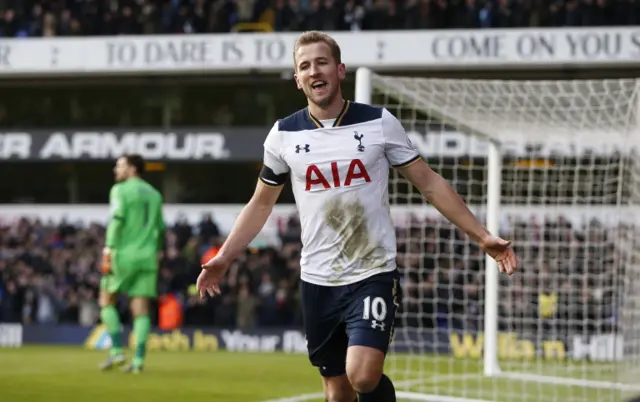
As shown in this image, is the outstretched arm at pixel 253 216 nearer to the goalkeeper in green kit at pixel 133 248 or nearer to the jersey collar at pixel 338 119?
the jersey collar at pixel 338 119

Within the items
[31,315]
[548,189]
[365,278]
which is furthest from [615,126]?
[31,315]

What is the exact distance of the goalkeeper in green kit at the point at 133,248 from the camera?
1084 centimetres

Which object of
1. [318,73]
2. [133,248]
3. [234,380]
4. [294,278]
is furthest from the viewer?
[294,278]

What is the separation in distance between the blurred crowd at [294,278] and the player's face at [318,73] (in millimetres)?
8679

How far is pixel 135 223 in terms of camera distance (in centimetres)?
1099

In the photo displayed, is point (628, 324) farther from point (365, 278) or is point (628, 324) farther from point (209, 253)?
point (209, 253)

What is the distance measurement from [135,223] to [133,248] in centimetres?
23

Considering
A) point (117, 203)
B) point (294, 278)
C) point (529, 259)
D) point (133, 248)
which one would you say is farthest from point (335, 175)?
point (294, 278)

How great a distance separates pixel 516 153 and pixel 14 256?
31.9 ft

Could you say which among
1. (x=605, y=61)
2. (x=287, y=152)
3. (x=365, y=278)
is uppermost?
(x=605, y=61)

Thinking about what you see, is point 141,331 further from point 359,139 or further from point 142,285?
point 359,139

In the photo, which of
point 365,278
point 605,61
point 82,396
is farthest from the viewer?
point 605,61

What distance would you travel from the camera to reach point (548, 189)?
19.1 metres

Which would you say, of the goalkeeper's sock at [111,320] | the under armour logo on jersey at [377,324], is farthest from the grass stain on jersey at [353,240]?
the goalkeeper's sock at [111,320]
